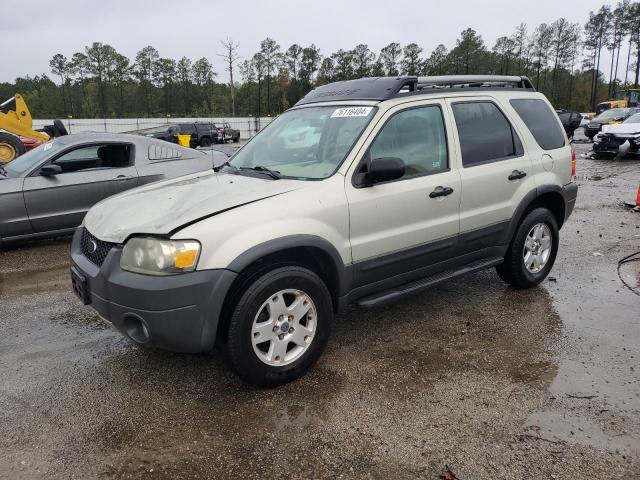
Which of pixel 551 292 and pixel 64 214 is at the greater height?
pixel 64 214

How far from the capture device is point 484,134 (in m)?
4.29

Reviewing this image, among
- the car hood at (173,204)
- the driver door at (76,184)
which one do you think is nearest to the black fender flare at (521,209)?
the car hood at (173,204)

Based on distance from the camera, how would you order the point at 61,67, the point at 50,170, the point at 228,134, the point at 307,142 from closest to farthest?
1. the point at 307,142
2. the point at 50,170
3. the point at 228,134
4. the point at 61,67

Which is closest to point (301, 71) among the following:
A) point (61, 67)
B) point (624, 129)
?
point (61, 67)

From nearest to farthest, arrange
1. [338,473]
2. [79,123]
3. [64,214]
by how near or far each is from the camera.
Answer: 1. [338,473]
2. [64,214]
3. [79,123]

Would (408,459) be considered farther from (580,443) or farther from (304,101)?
(304,101)

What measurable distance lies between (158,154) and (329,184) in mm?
4832

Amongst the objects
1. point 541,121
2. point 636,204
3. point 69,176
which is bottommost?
point 636,204

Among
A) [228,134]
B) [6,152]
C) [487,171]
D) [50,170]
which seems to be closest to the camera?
[487,171]

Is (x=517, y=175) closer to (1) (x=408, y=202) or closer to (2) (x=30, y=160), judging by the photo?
(1) (x=408, y=202)

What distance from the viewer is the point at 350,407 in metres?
3.04

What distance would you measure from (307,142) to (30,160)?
4774 mm

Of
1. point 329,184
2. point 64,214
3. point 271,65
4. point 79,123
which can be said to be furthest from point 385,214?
point 271,65

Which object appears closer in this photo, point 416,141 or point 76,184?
point 416,141
